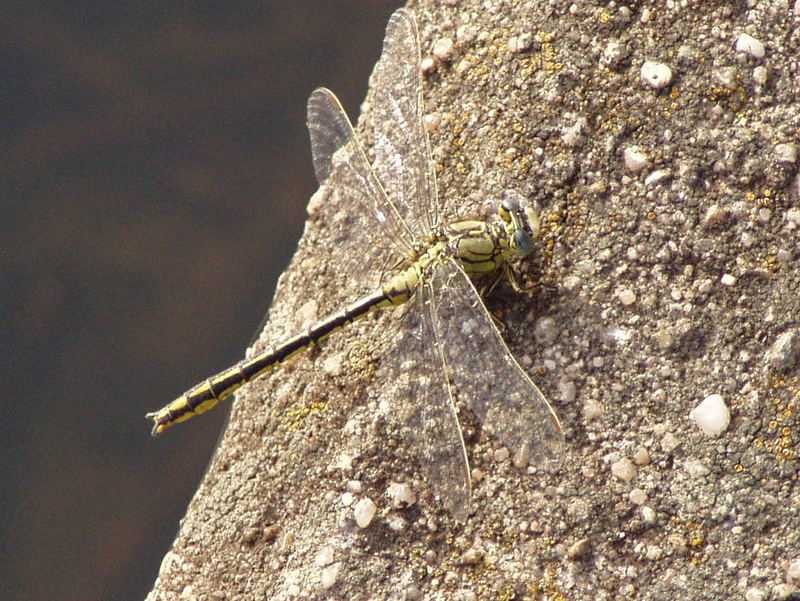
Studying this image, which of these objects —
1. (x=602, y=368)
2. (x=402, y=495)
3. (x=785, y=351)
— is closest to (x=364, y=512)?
(x=402, y=495)

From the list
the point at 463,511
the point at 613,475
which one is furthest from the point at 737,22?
the point at 463,511

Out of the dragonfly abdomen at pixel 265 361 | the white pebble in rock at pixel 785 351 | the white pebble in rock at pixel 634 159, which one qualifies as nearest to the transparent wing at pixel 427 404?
the dragonfly abdomen at pixel 265 361

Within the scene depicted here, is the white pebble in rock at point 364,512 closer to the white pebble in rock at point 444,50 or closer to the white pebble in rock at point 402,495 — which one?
the white pebble in rock at point 402,495

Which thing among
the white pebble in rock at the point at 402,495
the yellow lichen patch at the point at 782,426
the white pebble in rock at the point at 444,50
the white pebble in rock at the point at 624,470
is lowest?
the yellow lichen patch at the point at 782,426

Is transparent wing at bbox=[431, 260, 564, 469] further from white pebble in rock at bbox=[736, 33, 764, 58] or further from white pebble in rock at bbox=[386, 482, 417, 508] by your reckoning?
white pebble in rock at bbox=[736, 33, 764, 58]

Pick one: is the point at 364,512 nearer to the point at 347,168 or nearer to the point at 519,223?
the point at 519,223

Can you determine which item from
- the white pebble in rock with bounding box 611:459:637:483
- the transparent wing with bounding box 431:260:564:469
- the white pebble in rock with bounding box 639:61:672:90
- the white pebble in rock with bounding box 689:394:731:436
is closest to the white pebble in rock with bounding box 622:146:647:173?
the white pebble in rock with bounding box 639:61:672:90

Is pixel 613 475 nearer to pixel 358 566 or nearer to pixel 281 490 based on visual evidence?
pixel 358 566
